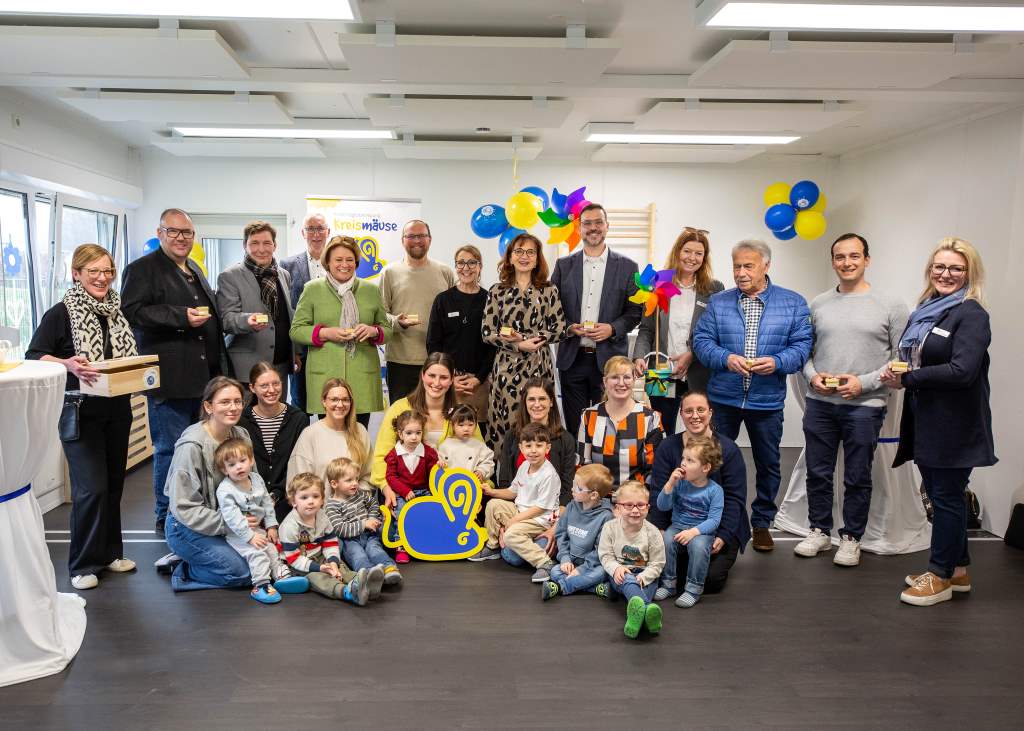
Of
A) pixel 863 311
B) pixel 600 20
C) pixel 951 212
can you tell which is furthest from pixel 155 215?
pixel 951 212

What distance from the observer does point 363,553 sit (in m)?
3.63

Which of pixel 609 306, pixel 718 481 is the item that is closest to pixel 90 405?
pixel 609 306

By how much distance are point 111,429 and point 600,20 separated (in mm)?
2933

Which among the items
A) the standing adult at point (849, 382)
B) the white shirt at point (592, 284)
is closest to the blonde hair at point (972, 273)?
the standing adult at point (849, 382)

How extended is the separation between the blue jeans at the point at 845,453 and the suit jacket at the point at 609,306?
1.06 metres

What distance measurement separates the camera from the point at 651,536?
11.0 feet

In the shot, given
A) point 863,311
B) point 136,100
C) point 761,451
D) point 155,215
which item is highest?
point 136,100

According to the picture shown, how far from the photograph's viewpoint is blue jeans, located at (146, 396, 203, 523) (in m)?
3.93

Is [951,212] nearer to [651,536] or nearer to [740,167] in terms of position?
[740,167]

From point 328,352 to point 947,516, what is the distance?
3170 mm

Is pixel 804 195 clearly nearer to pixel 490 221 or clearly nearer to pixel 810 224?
pixel 810 224

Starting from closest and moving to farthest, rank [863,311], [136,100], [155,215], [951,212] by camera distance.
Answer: [863,311]
[136,100]
[951,212]
[155,215]

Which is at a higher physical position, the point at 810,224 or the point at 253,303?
the point at 810,224

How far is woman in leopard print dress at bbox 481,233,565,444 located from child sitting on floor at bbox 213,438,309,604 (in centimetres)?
136
